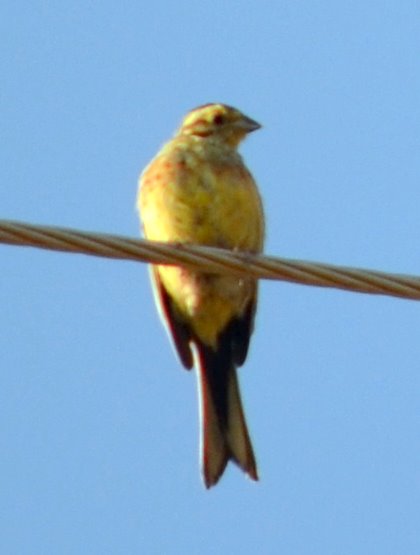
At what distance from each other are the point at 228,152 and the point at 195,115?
0.36m

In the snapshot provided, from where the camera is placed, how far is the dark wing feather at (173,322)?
21.1 ft

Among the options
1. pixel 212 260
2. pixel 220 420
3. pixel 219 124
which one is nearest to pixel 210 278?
pixel 220 420

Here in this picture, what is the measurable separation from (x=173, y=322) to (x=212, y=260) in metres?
1.85

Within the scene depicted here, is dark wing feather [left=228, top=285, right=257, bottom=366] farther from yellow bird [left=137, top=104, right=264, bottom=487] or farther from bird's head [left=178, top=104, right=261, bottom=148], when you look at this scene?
bird's head [left=178, top=104, right=261, bottom=148]

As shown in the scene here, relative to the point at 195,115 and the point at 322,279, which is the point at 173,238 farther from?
the point at 322,279

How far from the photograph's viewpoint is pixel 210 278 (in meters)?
6.30

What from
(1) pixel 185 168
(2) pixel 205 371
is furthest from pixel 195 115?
(2) pixel 205 371

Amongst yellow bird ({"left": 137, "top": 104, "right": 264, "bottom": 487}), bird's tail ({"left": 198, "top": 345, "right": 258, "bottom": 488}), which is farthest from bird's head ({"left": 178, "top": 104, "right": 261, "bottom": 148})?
bird's tail ({"left": 198, "top": 345, "right": 258, "bottom": 488})

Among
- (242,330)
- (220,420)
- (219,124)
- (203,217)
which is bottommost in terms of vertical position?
(220,420)

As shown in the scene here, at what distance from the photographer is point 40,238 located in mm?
4332

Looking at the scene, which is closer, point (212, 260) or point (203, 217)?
point (212, 260)

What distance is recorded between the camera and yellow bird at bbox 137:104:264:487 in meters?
6.16

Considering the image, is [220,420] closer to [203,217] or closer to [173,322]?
[173,322]

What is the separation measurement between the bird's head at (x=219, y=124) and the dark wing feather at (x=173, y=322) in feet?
2.16
